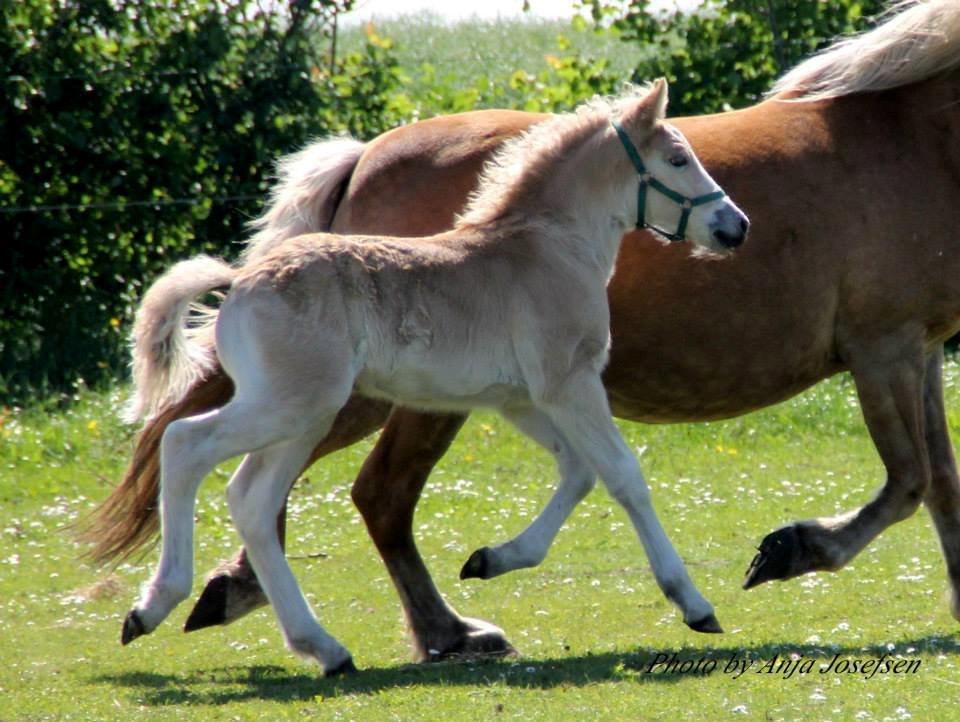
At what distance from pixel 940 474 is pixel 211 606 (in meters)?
3.06

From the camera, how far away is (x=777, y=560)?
21.1 feet

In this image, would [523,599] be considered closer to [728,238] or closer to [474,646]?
[474,646]

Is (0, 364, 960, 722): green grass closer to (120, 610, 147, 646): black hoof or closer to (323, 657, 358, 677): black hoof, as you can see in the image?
(323, 657, 358, 677): black hoof

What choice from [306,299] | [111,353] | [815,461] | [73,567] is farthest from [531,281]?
[111,353]

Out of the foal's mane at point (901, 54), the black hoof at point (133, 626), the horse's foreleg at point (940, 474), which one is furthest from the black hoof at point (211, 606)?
the foal's mane at point (901, 54)

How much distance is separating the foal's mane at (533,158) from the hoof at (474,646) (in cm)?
167

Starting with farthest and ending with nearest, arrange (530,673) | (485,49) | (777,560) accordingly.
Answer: (485,49) → (777,560) → (530,673)

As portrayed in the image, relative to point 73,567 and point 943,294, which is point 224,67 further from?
point 943,294

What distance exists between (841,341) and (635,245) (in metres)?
0.94

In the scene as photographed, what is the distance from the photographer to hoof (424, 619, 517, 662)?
6.55 meters

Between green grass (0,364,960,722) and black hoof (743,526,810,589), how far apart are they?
0.90 ft

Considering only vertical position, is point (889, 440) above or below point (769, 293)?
below

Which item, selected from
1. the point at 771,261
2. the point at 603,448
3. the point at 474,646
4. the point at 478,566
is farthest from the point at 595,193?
the point at 474,646

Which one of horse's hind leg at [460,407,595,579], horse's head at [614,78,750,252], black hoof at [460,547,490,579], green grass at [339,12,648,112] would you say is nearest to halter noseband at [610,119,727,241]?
A: horse's head at [614,78,750,252]
